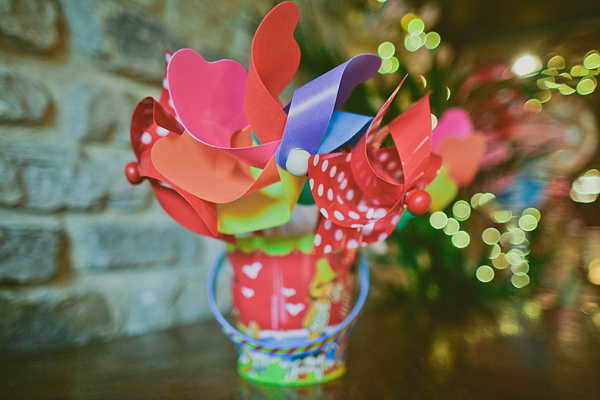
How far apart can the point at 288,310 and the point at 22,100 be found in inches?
14.9

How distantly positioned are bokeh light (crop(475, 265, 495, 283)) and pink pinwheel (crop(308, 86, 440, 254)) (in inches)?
17.4

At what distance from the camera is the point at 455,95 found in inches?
26.0

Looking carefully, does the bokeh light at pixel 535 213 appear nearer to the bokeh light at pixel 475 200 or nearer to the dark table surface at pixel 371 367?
the bokeh light at pixel 475 200

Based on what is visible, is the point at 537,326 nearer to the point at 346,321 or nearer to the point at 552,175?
the point at 552,175

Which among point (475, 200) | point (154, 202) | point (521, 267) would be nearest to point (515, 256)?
point (521, 267)

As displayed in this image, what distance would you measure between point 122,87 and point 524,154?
0.69 metres

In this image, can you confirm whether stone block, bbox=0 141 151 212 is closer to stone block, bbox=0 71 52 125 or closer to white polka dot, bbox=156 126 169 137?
stone block, bbox=0 71 52 125

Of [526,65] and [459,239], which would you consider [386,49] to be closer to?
[526,65]

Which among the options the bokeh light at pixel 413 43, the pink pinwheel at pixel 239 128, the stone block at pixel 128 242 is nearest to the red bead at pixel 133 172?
the pink pinwheel at pixel 239 128

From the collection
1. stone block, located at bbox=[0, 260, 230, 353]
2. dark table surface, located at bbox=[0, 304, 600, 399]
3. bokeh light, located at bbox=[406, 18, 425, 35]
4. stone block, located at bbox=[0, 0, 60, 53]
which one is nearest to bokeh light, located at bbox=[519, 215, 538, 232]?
dark table surface, located at bbox=[0, 304, 600, 399]

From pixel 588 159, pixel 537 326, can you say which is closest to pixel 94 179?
pixel 537 326

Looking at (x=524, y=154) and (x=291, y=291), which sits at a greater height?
(x=524, y=154)

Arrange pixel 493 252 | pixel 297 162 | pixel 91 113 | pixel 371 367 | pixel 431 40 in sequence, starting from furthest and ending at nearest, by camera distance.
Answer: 1. pixel 431 40
2. pixel 493 252
3. pixel 91 113
4. pixel 371 367
5. pixel 297 162

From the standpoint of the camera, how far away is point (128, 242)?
0.55m
